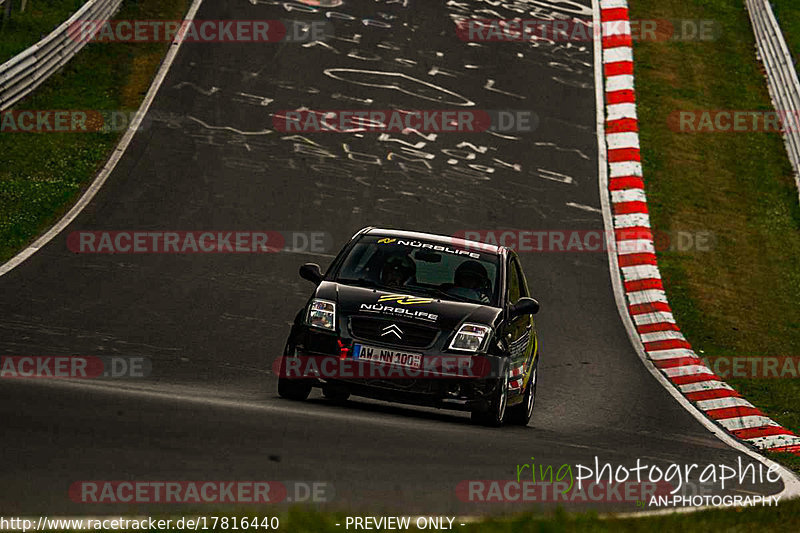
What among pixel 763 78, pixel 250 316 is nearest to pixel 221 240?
pixel 250 316

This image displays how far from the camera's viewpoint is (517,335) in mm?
9883

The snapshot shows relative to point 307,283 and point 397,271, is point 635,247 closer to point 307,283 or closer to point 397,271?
point 307,283

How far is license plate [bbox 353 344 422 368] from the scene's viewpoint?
881 cm

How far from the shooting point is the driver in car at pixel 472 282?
9742 millimetres

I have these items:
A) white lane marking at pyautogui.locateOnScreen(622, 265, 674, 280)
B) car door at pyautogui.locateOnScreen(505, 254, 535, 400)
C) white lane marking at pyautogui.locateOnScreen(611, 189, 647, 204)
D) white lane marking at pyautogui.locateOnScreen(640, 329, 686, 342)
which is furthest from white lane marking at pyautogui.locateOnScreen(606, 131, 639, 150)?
car door at pyautogui.locateOnScreen(505, 254, 535, 400)

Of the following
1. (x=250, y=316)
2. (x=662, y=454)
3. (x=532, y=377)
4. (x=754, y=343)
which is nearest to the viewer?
(x=662, y=454)

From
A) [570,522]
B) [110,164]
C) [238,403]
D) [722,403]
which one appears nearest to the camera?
[570,522]

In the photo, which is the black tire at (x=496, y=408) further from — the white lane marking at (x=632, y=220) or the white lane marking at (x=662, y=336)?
the white lane marking at (x=632, y=220)

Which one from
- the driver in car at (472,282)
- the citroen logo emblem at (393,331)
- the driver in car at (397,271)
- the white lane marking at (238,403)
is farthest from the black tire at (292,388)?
the driver in car at (472,282)

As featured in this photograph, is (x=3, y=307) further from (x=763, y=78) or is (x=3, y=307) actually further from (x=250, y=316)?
(x=763, y=78)

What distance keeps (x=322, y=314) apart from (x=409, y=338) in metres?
0.72

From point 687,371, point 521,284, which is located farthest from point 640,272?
point 521,284

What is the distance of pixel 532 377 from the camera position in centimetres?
1034

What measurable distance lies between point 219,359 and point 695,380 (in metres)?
5.47
